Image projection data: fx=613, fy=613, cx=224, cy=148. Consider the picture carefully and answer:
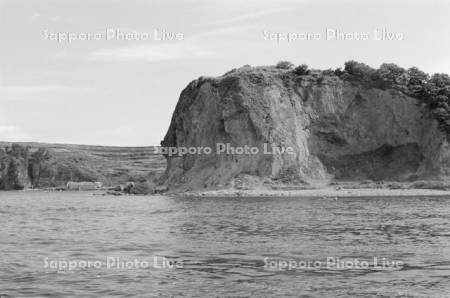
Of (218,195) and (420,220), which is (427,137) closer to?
(218,195)

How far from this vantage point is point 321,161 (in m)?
102

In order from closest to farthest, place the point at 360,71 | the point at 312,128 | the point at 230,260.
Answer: the point at 230,260 < the point at 312,128 < the point at 360,71

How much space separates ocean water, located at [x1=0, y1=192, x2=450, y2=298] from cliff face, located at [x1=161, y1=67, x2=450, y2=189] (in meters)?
61.0

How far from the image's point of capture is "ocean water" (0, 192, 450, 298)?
53.7 feet

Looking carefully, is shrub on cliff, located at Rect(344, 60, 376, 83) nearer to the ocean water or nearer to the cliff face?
the cliff face

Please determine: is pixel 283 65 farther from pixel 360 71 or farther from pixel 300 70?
pixel 360 71

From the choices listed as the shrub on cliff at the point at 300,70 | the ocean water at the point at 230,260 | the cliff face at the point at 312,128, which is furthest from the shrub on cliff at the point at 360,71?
the ocean water at the point at 230,260

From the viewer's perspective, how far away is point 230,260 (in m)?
21.5

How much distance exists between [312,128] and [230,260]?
83566mm

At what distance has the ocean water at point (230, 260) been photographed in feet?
53.7

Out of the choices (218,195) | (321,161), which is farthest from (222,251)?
(321,161)

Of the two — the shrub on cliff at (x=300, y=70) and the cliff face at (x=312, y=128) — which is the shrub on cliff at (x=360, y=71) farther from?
the shrub on cliff at (x=300, y=70)

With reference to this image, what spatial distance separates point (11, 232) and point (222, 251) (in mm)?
14696

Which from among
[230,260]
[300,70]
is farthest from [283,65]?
[230,260]
